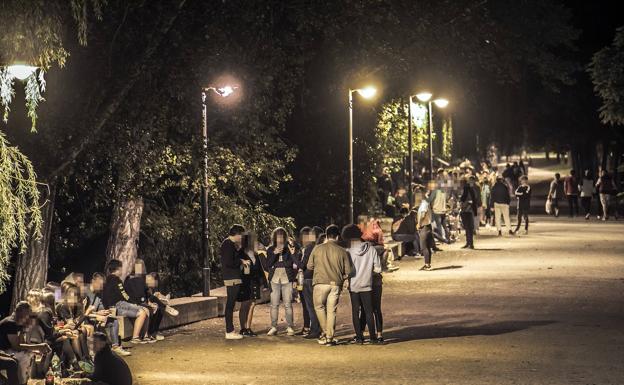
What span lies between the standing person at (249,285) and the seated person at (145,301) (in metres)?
1.15

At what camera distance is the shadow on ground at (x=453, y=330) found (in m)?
16.8

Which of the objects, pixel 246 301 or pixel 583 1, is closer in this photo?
pixel 246 301

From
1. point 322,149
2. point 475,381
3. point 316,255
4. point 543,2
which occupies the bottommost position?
→ point 475,381

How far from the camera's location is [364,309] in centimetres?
1664

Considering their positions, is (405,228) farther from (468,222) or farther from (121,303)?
(121,303)

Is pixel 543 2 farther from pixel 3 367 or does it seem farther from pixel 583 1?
pixel 3 367

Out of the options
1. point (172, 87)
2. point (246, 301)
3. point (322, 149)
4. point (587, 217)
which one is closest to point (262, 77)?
point (172, 87)

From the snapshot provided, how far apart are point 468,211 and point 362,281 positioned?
1525cm

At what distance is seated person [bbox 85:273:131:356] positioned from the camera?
1566 centimetres

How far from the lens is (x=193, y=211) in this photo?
28719 mm

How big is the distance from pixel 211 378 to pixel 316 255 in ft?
11.1

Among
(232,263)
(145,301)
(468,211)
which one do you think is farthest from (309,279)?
(468,211)

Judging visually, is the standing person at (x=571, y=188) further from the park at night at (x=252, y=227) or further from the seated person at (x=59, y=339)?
the seated person at (x=59, y=339)

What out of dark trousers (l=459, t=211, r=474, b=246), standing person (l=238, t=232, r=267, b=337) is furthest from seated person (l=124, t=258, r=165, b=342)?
dark trousers (l=459, t=211, r=474, b=246)
